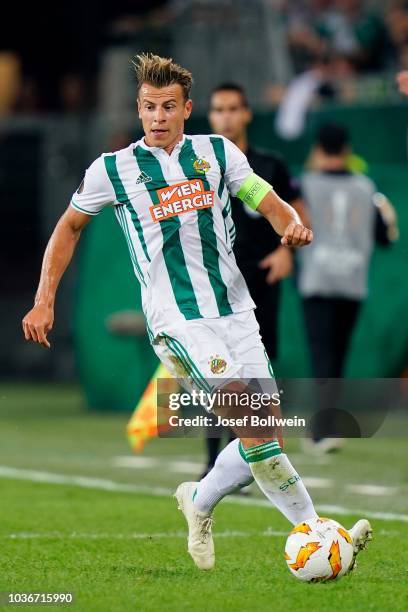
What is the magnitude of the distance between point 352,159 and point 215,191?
807 cm

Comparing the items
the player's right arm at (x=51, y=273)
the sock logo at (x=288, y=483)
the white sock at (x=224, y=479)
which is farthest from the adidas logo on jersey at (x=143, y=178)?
the sock logo at (x=288, y=483)

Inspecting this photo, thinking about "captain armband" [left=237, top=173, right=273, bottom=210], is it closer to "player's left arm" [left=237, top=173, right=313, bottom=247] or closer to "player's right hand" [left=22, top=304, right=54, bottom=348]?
"player's left arm" [left=237, top=173, right=313, bottom=247]

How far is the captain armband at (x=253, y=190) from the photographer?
→ 6.71 m

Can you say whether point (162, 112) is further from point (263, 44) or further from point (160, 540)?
point (263, 44)

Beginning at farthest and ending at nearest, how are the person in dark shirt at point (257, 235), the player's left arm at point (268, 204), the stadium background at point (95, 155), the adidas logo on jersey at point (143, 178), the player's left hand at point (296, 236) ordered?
the stadium background at point (95, 155) → the person in dark shirt at point (257, 235) → the adidas logo on jersey at point (143, 178) → the player's left arm at point (268, 204) → the player's left hand at point (296, 236)

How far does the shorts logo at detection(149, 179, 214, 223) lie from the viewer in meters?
6.70

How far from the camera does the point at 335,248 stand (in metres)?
12.5

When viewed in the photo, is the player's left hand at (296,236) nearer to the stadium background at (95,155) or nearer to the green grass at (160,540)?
the green grass at (160,540)

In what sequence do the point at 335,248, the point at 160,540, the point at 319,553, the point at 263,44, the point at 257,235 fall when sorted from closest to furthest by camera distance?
the point at 319,553
the point at 160,540
the point at 257,235
the point at 335,248
the point at 263,44

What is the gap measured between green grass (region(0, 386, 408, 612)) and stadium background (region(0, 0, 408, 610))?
0.21 ft

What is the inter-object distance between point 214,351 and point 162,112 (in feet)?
3.36

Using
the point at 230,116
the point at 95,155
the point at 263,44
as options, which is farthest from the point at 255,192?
the point at 95,155

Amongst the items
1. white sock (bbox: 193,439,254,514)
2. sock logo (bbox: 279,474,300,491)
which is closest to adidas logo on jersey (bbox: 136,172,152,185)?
white sock (bbox: 193,439,254,514)

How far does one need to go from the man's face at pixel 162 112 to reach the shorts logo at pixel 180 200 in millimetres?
208
